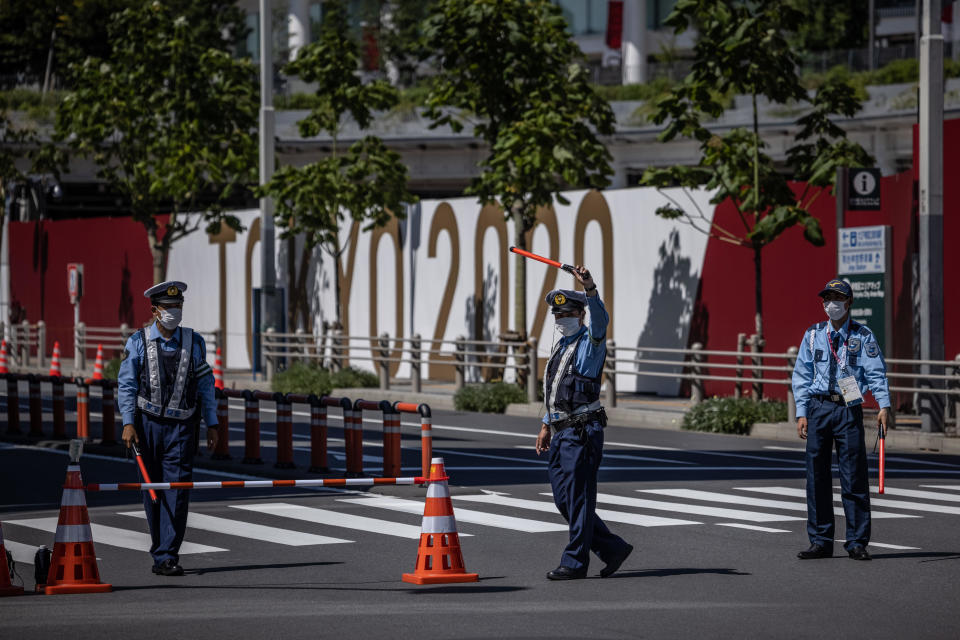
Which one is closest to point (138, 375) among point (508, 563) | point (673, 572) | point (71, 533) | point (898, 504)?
point (71, 533)

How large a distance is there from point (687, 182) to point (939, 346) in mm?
5399

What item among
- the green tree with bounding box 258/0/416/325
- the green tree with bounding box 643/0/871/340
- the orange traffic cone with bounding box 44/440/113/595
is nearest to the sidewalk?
the green tree with bounding box 643/0/871/340

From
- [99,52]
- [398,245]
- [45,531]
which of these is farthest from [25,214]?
[45,531]

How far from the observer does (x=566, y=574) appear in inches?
419

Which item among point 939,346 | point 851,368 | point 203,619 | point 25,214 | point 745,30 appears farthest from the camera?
point 25,214

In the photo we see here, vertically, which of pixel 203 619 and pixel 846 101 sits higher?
pixel 846 101

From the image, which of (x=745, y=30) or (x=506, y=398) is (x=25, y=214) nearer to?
(x=506, y=398)

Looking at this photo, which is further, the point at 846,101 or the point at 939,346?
the point at 846,101

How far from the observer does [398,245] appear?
3709 cm

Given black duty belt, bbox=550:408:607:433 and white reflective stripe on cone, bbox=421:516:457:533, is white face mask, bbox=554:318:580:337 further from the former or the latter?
white reflective stripe on cone, bbox=421:516:457:533

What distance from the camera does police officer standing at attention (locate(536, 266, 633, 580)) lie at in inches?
416

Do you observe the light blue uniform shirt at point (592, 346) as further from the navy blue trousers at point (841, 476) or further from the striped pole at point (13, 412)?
the striped pole at point (13, 412)

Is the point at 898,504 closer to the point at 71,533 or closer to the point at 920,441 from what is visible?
the point at 920,441

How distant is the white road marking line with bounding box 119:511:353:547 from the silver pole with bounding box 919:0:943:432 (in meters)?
11.3
